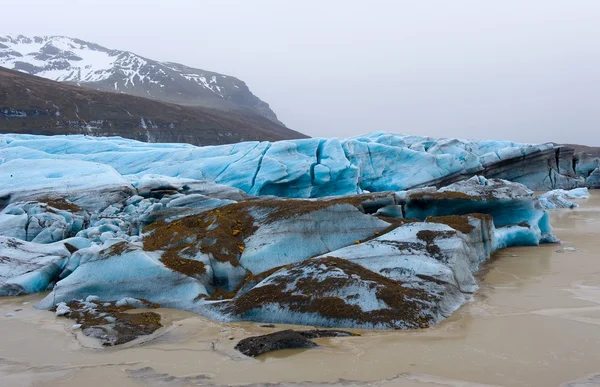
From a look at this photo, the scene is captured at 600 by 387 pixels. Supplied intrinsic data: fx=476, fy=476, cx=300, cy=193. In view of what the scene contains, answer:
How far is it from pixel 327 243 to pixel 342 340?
3842 millimetres

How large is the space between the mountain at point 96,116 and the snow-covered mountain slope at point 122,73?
1492 inches

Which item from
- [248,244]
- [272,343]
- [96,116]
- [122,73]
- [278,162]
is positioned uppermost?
[122,73]

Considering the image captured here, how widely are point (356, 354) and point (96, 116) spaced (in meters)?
55.7

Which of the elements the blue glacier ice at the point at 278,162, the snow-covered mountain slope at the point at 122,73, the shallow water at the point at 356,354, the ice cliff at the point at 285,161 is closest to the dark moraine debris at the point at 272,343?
the shallow water at the point at 356,354

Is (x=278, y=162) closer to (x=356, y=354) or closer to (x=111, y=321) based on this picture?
(x=111, y=321)

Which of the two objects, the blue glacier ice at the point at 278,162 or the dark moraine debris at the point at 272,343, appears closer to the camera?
the dark moraine debris at the point at 272,343

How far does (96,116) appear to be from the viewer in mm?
54406

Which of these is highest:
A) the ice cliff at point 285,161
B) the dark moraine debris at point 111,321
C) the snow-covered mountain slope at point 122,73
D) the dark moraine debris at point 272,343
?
the snow-covered mountain slope at point 122,73

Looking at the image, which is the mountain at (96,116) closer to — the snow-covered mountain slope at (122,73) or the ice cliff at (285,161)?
the ice cliff at (285,161)

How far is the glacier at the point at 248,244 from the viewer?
6875 millimetres

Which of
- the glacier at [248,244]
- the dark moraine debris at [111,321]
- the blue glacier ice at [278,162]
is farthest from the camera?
the blue glacier ice at [278,162]

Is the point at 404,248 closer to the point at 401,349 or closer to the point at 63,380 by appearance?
the point at 401,349

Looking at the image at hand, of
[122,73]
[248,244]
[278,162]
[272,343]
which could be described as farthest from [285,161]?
[122,73]

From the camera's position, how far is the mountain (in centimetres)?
4878
